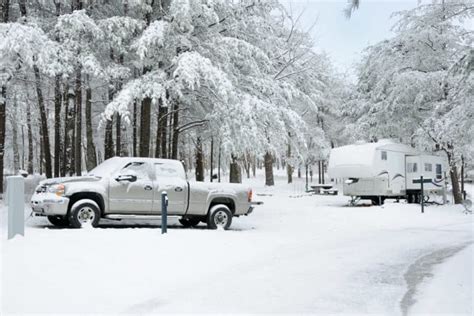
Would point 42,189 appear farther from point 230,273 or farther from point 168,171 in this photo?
point 230,273

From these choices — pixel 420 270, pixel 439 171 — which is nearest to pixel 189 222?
pixel 420 270

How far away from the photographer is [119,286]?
611cm

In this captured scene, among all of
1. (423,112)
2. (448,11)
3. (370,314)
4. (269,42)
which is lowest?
(370,314)

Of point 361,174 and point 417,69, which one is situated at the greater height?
point 417,69

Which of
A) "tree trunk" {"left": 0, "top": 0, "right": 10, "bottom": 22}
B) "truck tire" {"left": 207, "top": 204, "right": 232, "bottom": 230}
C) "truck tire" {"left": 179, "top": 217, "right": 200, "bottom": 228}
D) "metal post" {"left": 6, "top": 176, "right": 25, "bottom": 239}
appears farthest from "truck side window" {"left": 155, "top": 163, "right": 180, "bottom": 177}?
"tree trunk" {"left": 0, "top": 0, "right": 10, "bottom": 22}

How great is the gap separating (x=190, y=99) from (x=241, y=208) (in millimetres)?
6189

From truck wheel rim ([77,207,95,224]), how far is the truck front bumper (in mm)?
371

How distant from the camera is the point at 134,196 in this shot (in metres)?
11.8

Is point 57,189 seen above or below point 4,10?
below

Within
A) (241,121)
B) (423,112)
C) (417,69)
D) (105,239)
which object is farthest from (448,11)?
(105,239)

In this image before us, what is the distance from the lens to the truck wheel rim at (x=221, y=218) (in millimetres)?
12641

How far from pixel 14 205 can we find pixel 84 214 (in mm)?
2826

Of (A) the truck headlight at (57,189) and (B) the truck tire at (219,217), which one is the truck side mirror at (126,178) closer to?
(A) the truck headlight at (57,189)

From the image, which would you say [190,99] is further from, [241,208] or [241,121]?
[241,208]
